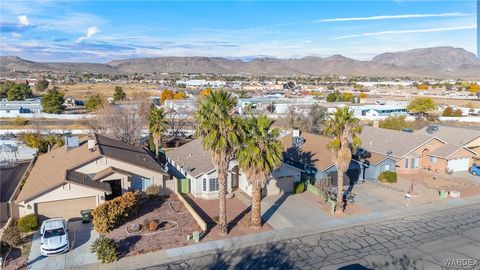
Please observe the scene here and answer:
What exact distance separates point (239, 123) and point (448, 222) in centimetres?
1706

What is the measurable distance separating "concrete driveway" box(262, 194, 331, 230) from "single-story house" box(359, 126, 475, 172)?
13941mm

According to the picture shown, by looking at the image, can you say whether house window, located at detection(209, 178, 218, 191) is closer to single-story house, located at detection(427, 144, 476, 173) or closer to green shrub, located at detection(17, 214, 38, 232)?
green shrub, located at detection(17, 214, 38, 232)

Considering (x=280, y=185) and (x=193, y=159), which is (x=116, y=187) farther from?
(x=280, y=185)

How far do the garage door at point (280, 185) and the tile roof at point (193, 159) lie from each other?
5252mm

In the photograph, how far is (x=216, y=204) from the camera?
31844mm

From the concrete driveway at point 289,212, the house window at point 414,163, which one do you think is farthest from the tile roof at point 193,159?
the house window at point 414,163

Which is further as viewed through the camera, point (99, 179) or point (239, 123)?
point (99, 179)

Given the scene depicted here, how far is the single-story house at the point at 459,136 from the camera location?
45.9 m

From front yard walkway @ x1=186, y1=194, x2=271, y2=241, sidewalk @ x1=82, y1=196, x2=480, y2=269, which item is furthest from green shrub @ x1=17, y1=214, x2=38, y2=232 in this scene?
front yard walkway @ x1=186, y1=194, x2=271, y2=241

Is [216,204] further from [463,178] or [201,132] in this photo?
[463,178]

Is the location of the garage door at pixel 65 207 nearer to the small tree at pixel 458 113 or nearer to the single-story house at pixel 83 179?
the single-story house at pixel 83 179

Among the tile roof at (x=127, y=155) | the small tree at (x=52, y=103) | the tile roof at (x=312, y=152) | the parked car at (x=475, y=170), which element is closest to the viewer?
the tile roof at (x=127, y=155)

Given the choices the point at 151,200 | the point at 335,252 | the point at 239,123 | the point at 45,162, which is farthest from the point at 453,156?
the point at 45,162

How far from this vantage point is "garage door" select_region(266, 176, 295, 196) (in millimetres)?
33781
